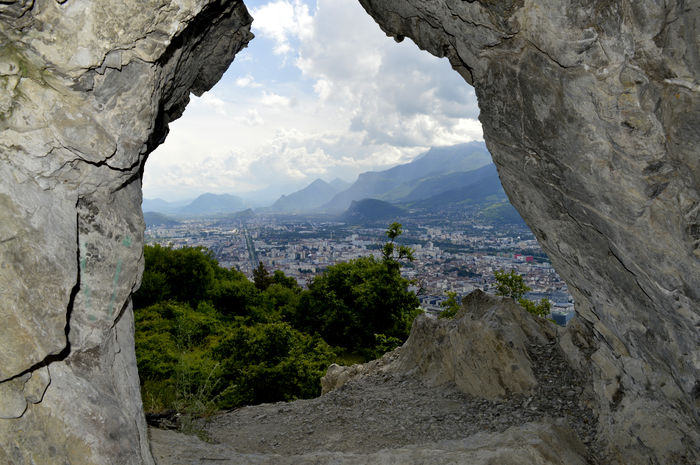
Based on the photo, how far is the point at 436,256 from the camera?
150 feet

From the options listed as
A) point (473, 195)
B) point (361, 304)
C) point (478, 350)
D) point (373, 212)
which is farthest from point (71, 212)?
point (473, 195)

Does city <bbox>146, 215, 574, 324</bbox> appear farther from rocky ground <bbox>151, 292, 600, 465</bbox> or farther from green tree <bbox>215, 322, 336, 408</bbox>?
rocky ground <bbox>151, 292, 600, 465</bbox>

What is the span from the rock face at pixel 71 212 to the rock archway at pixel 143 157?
16 millimetres

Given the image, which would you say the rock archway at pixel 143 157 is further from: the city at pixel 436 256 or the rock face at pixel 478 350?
the city at pixel 436 256

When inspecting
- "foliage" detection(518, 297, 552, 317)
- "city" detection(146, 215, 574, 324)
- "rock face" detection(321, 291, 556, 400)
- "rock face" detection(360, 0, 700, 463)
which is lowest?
"city" detection(146, 215, 574, 324)

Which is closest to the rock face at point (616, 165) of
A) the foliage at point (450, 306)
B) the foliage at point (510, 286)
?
the foliage at point (510, 286)

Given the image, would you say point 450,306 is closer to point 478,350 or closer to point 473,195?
point 478,350

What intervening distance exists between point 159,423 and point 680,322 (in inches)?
406

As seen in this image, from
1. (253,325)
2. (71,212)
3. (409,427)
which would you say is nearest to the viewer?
(71,212)

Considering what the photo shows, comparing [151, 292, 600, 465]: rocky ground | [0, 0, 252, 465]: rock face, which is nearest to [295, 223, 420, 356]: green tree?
[151, 292, 600, 465]: rocky ground

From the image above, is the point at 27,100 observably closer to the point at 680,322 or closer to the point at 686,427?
the point at 680,322

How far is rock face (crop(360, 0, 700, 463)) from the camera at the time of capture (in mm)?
4953

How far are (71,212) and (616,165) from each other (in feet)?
22.9

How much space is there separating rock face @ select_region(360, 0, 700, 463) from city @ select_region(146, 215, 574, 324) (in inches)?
478
